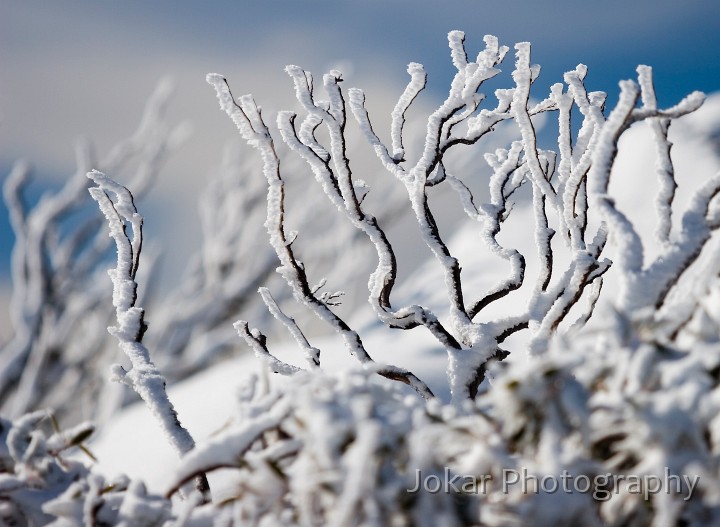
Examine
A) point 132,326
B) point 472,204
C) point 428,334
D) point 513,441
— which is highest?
point 472,204

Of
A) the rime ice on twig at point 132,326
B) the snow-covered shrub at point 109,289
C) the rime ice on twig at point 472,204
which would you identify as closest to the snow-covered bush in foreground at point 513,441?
the rime ice on twig at point 132,326

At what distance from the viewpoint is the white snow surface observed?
115 inches

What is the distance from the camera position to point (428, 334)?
3.70 meters

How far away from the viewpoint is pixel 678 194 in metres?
3.98

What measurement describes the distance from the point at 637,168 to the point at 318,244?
3.41m

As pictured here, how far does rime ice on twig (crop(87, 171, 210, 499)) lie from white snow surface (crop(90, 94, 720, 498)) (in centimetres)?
58

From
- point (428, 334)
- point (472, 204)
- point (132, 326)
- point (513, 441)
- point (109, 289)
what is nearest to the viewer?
point (513, 441)

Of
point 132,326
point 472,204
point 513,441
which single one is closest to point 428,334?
point 472,204

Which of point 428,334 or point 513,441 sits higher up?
point 513,441

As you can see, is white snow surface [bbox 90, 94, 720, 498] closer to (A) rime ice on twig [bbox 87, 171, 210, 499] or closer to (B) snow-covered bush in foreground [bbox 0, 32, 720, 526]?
(A) rime ice on twig [bbox 87, 171, 210, 499]

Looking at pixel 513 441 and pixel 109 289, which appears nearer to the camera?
pixel 513 441

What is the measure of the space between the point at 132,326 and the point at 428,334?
253cm

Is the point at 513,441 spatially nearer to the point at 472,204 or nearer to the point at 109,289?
the point at 472,204

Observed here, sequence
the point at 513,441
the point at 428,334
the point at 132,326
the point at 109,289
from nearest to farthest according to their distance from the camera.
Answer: the point at 513,441 < the point at 132,326 < the point at 428,334 < the point at 109,289
